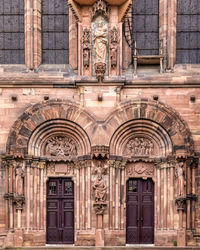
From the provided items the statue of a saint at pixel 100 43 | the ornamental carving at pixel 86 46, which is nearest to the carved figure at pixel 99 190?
the ornamental carving at pixel 86 46

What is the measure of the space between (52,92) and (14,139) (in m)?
2.49

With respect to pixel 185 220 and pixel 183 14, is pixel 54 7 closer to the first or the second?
pixel 183 14

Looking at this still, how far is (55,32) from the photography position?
24.5 metres

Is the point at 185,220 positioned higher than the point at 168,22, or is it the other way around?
the point at 168,22

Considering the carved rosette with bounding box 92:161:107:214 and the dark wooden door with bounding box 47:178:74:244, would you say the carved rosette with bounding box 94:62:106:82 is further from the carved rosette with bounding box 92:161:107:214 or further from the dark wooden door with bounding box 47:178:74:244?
the dark wooden door with bounding box 47:178:74:244

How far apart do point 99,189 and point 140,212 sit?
2.13m

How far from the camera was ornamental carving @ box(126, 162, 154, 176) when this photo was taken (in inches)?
931

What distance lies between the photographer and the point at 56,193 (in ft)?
77.9

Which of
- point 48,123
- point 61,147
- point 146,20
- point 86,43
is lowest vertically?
point 61,147

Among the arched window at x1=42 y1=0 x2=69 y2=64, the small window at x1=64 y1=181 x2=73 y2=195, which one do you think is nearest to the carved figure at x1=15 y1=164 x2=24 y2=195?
the small window at x1=64 y1=181 x2=73 y2=195

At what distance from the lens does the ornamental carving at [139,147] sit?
23781 mm

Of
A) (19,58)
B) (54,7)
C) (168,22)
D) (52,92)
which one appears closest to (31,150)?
(52,92)

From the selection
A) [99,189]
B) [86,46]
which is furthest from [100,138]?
[86,46]

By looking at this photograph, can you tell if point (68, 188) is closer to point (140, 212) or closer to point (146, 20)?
point (140, 212)
